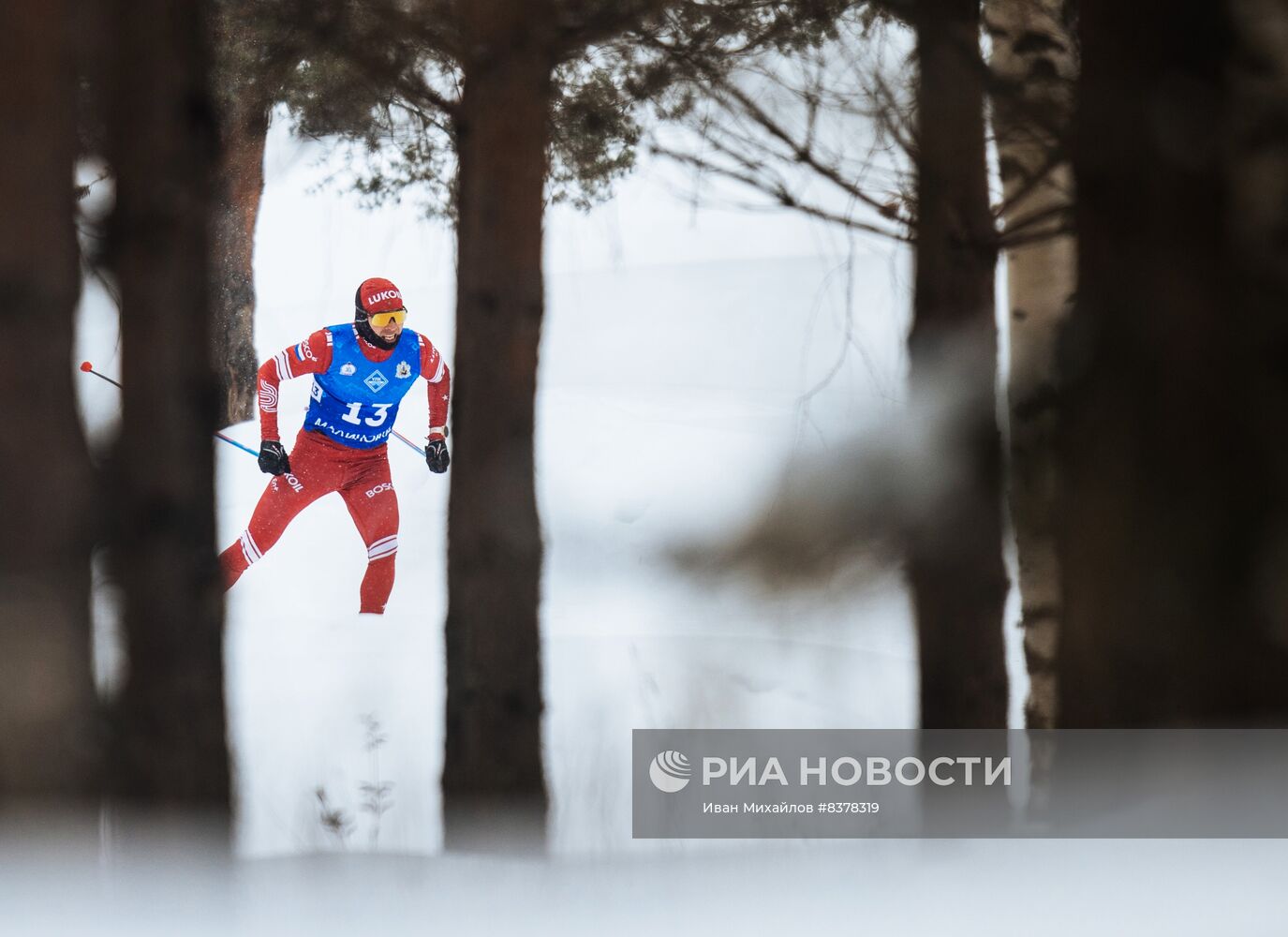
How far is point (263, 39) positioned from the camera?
112 inches

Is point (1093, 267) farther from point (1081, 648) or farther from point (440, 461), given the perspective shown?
point (440, 461)

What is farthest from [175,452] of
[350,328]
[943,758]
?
[943,758]

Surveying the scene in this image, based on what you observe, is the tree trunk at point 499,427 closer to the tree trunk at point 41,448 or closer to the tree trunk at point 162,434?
the tree trunk at point 162,434

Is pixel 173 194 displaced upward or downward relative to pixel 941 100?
downward

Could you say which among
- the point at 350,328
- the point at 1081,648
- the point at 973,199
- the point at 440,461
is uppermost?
the point at 973,199

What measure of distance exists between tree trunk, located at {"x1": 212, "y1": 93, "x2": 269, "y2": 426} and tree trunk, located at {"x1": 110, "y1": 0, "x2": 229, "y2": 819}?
60mm

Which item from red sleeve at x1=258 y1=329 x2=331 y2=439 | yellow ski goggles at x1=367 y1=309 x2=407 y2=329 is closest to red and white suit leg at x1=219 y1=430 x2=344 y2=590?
red sleeve at x1=258 y1=329 x2=331 y2=439

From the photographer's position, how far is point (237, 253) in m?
2.86

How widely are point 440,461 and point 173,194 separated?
1.01 m

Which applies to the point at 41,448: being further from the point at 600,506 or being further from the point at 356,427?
the point at 600,506

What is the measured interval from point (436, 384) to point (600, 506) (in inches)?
22.1

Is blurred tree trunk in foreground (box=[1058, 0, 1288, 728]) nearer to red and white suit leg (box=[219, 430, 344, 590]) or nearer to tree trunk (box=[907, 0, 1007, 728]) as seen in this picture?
tree trunk (box=[907, 0, 1007, 728])

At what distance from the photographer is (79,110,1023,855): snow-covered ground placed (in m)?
2.81

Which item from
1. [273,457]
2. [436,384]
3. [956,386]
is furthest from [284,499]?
[956,386]
